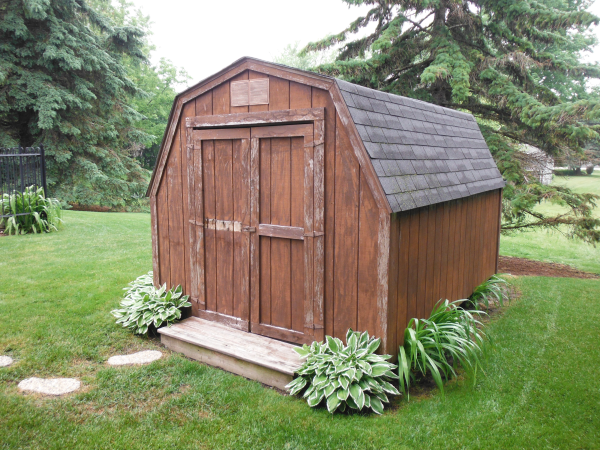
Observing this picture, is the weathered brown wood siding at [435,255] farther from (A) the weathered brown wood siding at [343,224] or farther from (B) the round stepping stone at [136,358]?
(B) the round stepping stone at [136,358]

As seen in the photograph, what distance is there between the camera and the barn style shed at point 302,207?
145 inches

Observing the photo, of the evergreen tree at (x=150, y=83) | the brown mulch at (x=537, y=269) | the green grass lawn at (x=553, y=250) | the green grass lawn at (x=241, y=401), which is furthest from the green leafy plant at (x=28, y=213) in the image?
the evergreen tree at (x=150, y=83)

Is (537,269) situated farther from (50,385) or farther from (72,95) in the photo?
(72,95)

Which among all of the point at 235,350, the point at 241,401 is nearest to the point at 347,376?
the point at 241,401

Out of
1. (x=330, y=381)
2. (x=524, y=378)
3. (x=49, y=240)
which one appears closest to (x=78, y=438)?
(x=330, y=381)

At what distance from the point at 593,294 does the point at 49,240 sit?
10030 mm

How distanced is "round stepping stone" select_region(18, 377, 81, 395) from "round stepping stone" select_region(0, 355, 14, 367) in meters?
0.40

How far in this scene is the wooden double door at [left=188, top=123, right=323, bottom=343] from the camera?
13.0ft

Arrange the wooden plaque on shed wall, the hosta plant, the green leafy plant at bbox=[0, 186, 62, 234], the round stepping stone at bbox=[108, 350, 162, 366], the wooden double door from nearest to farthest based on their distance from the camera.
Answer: the hosta plant, the wooden double door, the wooden plaque on shed wall, the round stepping stone at bbox=[108, 350, 162, 366], the green leafy plant at bbox=[0, 186, 62, 234]

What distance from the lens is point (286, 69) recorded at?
12.8ft

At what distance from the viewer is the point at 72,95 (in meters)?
16.0

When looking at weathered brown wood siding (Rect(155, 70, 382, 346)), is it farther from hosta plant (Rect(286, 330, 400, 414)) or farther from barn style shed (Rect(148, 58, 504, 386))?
hosta plant (Rect(286, 330, 400, 414))

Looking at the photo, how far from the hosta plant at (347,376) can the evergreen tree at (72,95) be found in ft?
49.7

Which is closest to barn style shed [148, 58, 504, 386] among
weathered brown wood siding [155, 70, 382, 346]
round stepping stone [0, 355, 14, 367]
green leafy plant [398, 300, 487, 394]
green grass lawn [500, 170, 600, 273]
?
weathered brown wood siding [155, 70, 382, 346]
